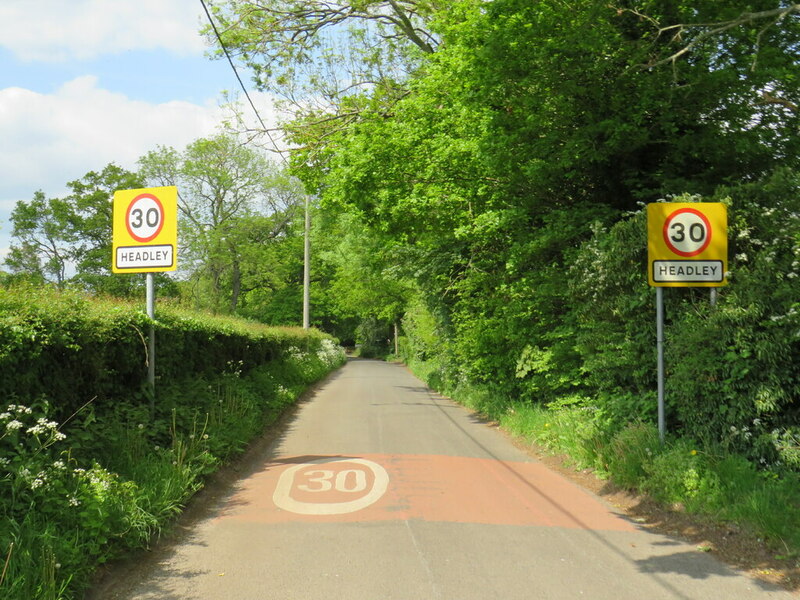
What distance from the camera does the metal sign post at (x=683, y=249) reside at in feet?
23.1

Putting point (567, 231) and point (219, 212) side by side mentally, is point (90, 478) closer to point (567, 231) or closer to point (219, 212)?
point (567, 231)

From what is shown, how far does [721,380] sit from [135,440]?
20.6 feet

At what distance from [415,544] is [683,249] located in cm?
453

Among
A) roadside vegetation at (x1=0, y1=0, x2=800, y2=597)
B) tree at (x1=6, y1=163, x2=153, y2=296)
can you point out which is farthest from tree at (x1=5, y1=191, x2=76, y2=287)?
roadside vegetation at (x1=0, y1=0, x2=800, y2=597)

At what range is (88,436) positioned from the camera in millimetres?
5680

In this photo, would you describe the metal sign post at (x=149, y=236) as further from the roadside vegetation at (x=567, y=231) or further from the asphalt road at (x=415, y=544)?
the asphalt road at (x=415, y=544)

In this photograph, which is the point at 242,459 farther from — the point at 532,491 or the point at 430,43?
the point at 430,43

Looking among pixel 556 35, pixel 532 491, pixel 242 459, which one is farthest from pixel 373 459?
pixel 556 35

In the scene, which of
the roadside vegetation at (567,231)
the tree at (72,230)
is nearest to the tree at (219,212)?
the tree at (72,230)

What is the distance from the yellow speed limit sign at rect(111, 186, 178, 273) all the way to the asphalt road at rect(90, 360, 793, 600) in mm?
2960

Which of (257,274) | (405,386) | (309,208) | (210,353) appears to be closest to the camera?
(210,353)

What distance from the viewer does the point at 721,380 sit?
262 inches

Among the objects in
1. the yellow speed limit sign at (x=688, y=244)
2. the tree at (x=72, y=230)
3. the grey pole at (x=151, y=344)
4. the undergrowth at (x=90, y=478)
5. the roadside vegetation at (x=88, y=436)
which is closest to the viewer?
the undergrowth at (x=90, y=478)

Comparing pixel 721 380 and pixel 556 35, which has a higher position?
pixel 556 35
